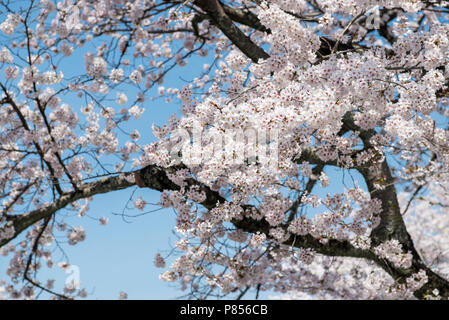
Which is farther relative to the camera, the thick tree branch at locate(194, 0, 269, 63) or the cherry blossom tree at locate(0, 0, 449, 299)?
the thick tree branch at locate(194, 0, 269, 63)

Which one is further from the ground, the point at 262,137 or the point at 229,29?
the point at 229,29

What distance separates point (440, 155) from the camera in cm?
403

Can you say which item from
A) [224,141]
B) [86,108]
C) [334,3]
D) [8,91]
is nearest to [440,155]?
[334,3]

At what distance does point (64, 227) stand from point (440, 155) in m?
6.45

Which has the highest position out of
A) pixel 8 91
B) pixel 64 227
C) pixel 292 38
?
pixel 8 91

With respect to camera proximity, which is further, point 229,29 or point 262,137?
point 229,29

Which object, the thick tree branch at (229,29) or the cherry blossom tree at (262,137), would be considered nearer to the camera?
A: the cherry blossom tree at (262,137)

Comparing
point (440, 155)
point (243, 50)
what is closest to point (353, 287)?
point (440, 155)

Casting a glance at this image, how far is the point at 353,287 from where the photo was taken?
730cm

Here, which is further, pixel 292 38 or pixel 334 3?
pixel 334 3

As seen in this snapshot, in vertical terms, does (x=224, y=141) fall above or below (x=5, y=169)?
below
